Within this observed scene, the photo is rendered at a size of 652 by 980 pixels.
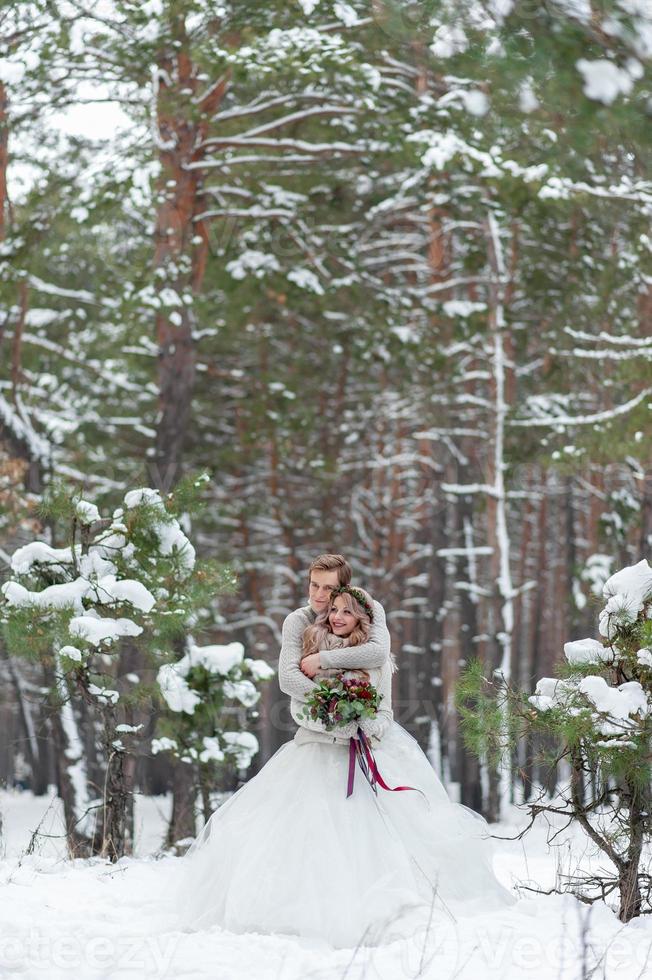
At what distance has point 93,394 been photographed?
20844 mm

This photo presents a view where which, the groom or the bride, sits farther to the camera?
the groom

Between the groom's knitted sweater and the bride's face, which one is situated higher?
the bride's face

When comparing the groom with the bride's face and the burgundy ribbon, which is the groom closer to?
the bride's face

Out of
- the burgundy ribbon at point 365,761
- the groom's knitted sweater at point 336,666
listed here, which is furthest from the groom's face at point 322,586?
the burgundy ribbon at point 365,761

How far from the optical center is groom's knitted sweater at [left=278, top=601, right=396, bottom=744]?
6.38 m

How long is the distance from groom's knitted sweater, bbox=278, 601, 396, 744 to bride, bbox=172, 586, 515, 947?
0.04 feet

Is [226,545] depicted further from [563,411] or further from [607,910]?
[607,910]

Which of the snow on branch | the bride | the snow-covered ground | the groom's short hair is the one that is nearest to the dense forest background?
the snow on branch

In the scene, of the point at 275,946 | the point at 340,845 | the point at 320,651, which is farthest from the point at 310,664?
the point at 275,946

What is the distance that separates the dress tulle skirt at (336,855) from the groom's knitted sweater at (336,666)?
145 mm

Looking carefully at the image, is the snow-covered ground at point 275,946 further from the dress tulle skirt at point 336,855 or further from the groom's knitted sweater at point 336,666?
the groom's knitted sweater at point 336,666

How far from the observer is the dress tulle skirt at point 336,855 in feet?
18.8

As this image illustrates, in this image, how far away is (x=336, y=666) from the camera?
6.39 meters

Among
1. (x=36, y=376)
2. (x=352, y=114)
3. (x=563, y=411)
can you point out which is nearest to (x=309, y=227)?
(x=352, y=114)
